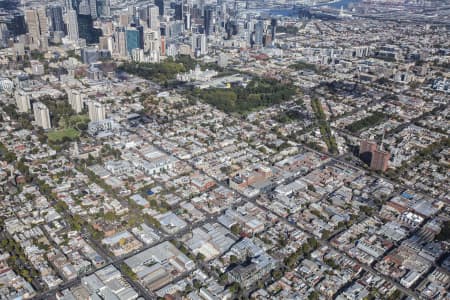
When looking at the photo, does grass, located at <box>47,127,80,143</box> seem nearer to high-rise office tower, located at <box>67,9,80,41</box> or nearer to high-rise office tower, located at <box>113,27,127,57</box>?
high-rise office tower, located at <box>113,27,127,57</box>

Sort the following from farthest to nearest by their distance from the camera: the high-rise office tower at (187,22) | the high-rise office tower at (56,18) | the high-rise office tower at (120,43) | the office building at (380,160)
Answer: the high-rise office tower at (187,22) < the high-rise office tower at (56,18) < the high-rise office tower at (120,43) < the office building at (380,160)

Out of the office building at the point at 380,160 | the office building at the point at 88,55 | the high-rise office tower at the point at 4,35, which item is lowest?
the office building at the point at 380,160

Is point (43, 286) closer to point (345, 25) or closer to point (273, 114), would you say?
point (273, 114)

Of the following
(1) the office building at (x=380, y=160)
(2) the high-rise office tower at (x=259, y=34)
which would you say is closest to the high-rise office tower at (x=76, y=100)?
(1) the office building at (x=380, y=160)

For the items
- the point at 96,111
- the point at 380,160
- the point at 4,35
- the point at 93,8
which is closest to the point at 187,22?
the point at 93,8

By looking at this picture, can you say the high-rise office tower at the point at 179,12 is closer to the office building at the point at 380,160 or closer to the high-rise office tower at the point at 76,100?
the high-rise office tower at the point at 76,100

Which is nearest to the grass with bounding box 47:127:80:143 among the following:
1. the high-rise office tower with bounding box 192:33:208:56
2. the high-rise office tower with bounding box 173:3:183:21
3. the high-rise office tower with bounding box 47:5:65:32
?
the high-rise office tower with bounding box 192:33:208:56

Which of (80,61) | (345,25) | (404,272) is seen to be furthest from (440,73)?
(80,61)
